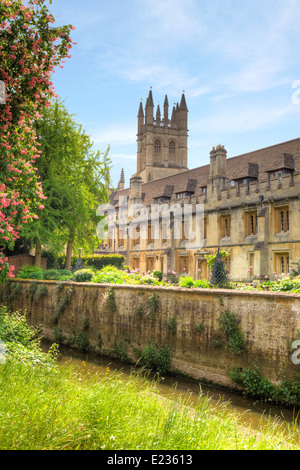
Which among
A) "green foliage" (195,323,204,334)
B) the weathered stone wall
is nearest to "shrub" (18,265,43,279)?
the weathered stone wall

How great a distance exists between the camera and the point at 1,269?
738cm

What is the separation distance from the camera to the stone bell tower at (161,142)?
71062 mm

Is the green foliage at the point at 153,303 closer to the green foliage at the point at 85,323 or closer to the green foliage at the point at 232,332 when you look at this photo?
the green foliage at the point at 232,332

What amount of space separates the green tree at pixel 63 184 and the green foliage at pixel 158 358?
38.1 ft

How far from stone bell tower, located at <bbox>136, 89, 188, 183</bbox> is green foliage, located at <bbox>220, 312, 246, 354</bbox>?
2347 inches

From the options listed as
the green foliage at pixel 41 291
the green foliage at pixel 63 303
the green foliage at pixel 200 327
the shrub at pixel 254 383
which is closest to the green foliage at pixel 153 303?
the green foliage at pixel 200 327

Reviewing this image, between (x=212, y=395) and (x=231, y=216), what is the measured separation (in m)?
19.6

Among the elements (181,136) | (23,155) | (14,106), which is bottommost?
(23,155)

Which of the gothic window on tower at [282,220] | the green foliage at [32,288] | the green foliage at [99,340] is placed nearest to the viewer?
the green foliage at [99,340]

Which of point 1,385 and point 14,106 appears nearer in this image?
point 1,385

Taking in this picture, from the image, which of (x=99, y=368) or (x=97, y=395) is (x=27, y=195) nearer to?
(x=97, y=395)
